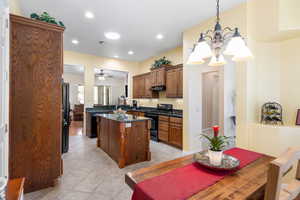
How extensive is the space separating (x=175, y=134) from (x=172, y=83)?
152 cm

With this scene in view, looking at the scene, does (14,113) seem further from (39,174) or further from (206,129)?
(206,129)

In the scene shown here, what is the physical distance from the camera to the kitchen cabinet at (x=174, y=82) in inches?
165

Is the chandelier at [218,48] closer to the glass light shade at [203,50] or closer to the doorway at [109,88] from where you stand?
the glass light shade at [203,50]

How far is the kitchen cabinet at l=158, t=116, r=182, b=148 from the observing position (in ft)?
12.7

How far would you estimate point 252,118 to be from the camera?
8.40ft

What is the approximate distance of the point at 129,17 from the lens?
2941 mm

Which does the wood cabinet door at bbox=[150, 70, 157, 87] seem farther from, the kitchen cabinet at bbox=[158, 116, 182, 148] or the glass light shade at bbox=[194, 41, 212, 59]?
the glass light shade at bbox=[194, 41, 212, 59]

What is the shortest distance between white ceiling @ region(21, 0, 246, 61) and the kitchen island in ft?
6.77

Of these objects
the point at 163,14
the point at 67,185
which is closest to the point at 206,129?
the point at 163,14

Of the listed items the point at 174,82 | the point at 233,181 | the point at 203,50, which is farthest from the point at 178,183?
the point at 174,82

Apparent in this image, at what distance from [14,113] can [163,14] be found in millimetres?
2865

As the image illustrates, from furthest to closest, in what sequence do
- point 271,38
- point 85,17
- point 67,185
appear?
1. point 85,17
2. point 271,38
3. point 67,185

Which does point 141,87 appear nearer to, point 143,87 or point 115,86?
point 143,87

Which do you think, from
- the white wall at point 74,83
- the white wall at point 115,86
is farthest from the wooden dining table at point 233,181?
the white wall at point 74,83
